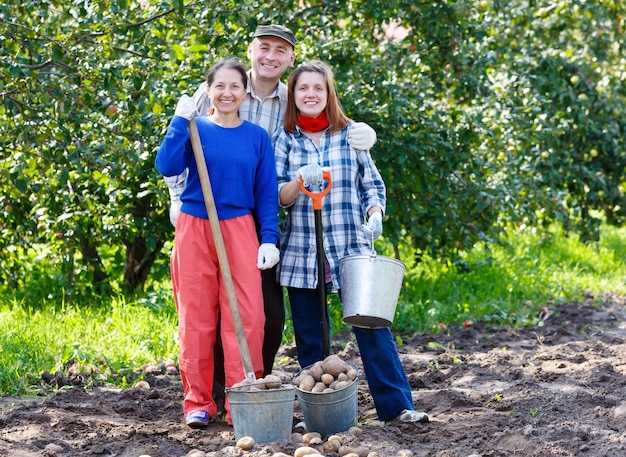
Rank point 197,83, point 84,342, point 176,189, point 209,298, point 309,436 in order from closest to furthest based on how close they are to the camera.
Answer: point 309,436, point 209,298, point 176,189, point 84,342, point 197,83

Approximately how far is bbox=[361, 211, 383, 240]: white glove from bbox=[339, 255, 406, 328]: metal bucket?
0.49 feet

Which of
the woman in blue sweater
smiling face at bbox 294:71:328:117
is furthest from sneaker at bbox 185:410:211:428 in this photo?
smiling face at bbox 294:71:328:117

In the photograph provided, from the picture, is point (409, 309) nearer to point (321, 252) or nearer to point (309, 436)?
→ point (321, 252)

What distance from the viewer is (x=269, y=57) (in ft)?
12.6

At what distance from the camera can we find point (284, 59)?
3.87 metres

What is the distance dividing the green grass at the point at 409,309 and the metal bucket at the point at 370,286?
157cm

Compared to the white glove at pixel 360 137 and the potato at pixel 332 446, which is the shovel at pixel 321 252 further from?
the potato at pixel 332 446

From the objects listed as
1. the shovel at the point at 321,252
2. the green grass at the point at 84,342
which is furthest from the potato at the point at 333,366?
the green grass at the point at 84,342

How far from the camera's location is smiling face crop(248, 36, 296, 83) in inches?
151

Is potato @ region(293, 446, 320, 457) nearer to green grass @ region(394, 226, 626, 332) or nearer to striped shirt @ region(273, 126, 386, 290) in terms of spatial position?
striped shirt @ region(273, 126, 386, 290)

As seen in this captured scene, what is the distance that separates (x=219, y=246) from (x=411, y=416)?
1.08m

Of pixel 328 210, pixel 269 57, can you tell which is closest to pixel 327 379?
pixel 328 210

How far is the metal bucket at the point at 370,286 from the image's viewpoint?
352cm

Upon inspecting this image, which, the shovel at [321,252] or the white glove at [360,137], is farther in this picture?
the white glove at [360,137]
